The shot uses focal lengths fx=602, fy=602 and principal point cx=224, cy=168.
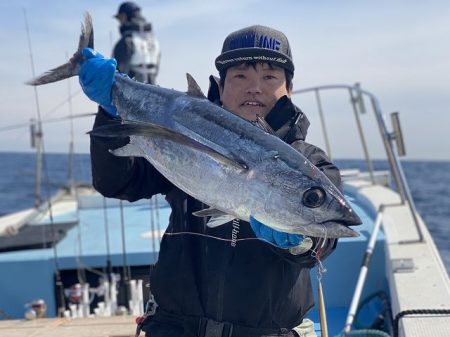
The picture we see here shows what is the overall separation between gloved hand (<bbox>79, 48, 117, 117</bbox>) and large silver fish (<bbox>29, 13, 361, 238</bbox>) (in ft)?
0.56

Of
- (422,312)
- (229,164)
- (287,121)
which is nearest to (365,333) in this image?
(422,312)

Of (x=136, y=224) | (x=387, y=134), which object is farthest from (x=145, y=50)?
(x=387, y=134)

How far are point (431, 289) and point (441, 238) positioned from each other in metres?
11.4

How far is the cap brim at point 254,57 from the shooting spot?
2.50 metres

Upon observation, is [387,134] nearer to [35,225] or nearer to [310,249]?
[310,249]

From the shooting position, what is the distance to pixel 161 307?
2.55 meters

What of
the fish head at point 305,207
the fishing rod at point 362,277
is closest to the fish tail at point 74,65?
the fish head at point 305,207

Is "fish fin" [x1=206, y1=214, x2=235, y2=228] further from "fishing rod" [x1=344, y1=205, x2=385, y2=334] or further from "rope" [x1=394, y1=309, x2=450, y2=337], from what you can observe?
"fishing rod" [x1=344, y1=205, x2=385, y2=334]

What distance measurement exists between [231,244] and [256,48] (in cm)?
82

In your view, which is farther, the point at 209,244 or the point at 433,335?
the point at 433,335

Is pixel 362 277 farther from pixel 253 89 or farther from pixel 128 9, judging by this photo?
pixel 128 9

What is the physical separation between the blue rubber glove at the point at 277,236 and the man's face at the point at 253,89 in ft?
2.20

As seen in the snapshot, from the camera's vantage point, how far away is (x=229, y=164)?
1911 millimetres

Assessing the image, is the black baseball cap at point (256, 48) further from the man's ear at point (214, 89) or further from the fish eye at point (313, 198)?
the fish eye at point (313, 198)
